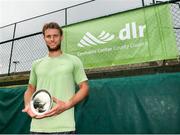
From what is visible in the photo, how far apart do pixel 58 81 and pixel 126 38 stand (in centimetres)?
348

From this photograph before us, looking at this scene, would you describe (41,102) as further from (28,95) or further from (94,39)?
(94,39)

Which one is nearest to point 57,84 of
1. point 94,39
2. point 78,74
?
point 78,74

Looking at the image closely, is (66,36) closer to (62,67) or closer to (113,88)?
(113,88)

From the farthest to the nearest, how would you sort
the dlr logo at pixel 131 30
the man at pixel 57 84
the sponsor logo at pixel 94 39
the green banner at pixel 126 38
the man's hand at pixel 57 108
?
1. the sponsor logo at pixel 94 39
2. the dlr logo at pixel 131 30
3. the green banner at pixel 126 38
4. the man at pixel 57 84
5. the man's hand at pixel 57 108

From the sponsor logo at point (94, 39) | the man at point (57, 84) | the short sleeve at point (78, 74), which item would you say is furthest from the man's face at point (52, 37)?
the sponsor logo at point (94, 39)

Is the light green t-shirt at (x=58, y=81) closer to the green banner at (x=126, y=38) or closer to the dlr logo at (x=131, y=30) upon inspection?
the green banner at (x=126, y=38)

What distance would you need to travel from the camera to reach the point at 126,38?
580cm

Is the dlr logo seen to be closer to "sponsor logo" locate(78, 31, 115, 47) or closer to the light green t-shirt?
"sponsor logo" locate(78, 31, 115, 47)

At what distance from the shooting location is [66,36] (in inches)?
276

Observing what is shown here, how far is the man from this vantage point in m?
2.44

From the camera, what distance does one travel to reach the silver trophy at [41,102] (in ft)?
7.75

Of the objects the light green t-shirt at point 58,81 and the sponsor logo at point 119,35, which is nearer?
the light green t-shirt at point 58,81

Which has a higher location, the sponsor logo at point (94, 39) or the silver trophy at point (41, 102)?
the sponsor logo at point (94, 39)

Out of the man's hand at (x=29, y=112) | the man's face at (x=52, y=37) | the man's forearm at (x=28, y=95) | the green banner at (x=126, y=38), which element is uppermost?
the green banner at (x=126, y=38)
